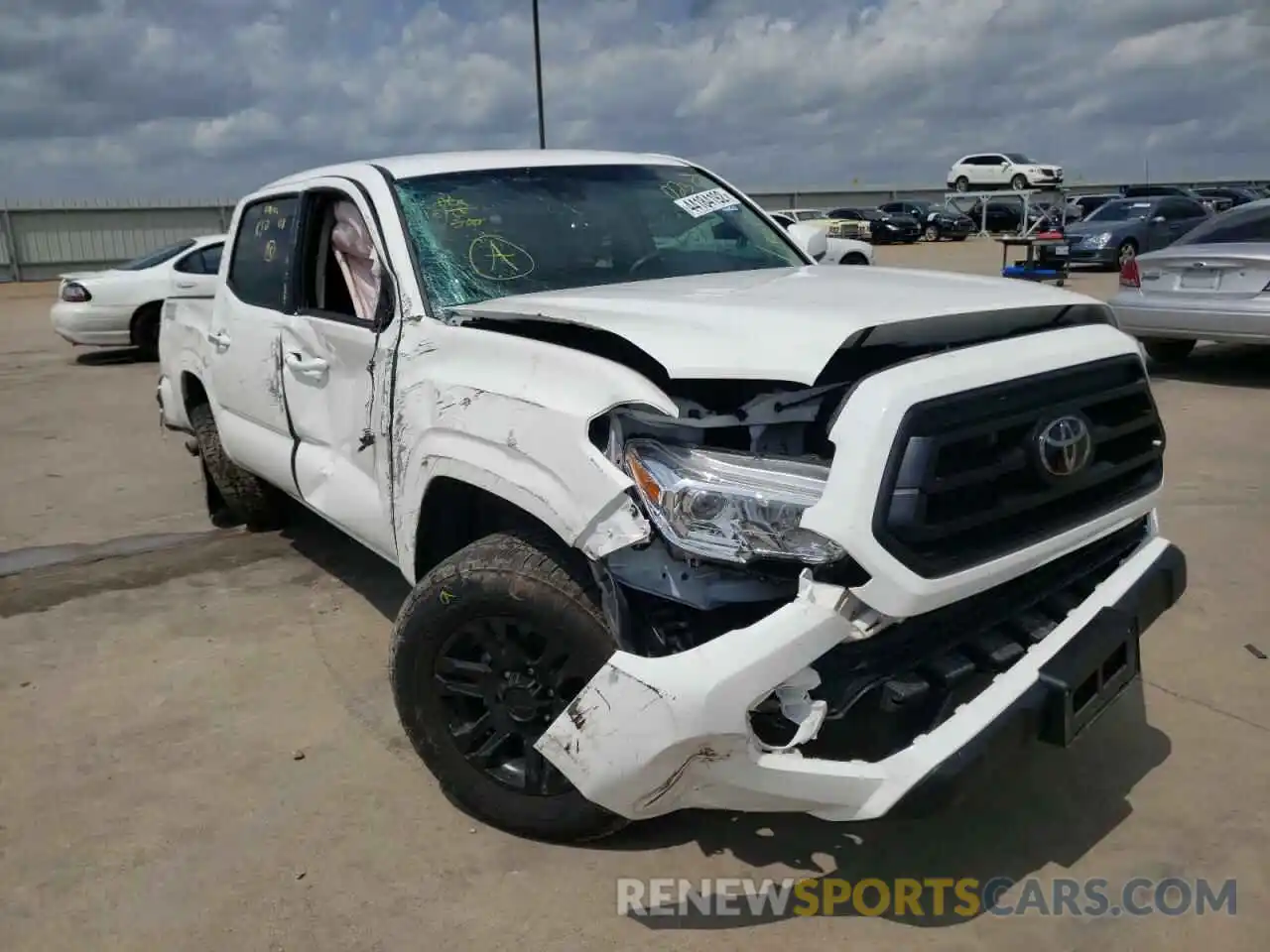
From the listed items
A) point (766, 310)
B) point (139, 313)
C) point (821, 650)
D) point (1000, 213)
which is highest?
point (1000, 213)

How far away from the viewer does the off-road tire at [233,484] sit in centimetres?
561

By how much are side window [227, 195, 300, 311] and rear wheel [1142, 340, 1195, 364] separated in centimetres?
795

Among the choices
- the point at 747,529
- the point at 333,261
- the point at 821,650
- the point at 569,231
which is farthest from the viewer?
the point at 333,261

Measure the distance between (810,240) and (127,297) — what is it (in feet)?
35.5

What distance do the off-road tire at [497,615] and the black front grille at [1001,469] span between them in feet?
2.58

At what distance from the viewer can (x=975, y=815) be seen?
2.99m

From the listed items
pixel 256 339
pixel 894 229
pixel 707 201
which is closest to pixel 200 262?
pixel 256 339

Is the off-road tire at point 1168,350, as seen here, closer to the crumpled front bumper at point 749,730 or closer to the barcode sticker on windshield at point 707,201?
the barcode sticker on windshield at point 707,201

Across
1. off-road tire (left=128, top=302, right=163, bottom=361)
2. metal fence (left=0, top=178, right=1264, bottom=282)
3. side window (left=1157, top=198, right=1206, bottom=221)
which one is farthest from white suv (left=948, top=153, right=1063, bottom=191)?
off-road tire (left=128, top=302, right=163, bottom=361)

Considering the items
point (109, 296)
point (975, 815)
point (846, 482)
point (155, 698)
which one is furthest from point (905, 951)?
point (109, 296)

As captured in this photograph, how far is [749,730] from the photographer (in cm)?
224

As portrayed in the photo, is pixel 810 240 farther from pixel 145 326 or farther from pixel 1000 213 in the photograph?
pixel 1000 213

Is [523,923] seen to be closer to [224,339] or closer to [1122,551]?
[1122,551]

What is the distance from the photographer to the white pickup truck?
2273 mm
